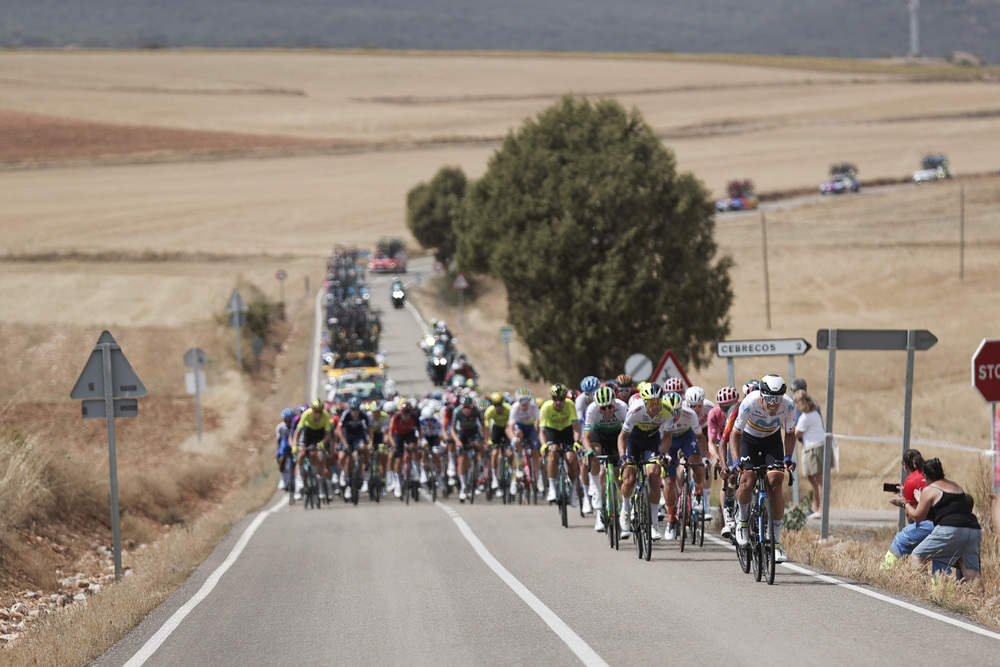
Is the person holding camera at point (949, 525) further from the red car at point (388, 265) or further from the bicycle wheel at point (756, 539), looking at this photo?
the red car at point (388, 265)

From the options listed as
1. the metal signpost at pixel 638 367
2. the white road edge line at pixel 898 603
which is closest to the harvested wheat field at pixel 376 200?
the metal signpost at pixel 638 367

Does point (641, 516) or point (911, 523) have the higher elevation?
point (911, 523)

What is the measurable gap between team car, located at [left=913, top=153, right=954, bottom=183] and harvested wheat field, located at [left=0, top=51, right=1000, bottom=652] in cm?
139

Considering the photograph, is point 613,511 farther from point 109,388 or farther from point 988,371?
point 109,388

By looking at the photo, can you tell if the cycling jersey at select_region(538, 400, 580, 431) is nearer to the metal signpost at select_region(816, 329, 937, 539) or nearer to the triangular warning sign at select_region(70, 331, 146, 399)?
the metal signpost at select_region(816, 329, 937, 539)

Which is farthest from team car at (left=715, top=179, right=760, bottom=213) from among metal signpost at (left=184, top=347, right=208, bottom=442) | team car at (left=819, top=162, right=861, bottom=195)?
metal signpost at (left=184, top=347, right=208, bottom=442)

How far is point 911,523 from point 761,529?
62.5 inches

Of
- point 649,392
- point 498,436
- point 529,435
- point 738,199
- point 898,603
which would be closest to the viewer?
point 898,603

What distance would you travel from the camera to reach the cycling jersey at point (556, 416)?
53.3ft

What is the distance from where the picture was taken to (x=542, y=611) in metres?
9.57

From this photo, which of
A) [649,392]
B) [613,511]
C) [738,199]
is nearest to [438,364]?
[613,511]

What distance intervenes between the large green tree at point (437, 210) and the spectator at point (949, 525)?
6386 centimetres

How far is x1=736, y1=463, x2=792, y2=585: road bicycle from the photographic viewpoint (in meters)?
10.8

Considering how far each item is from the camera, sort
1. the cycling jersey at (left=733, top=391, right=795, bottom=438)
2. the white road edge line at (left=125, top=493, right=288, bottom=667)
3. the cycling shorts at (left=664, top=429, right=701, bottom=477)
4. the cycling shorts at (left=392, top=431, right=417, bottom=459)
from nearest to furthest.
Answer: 1. the white road edge line at (left=125, top=493, right=288, bottom=667)
2. the cycling jersey at (left=733, top=391, right=795, bottom=438)
3. the cycling shorts at (left=664, top=429, right=701, bottom=477)
4. the cycling shorts at (left=392, top=431, right=417, bottom=459)
